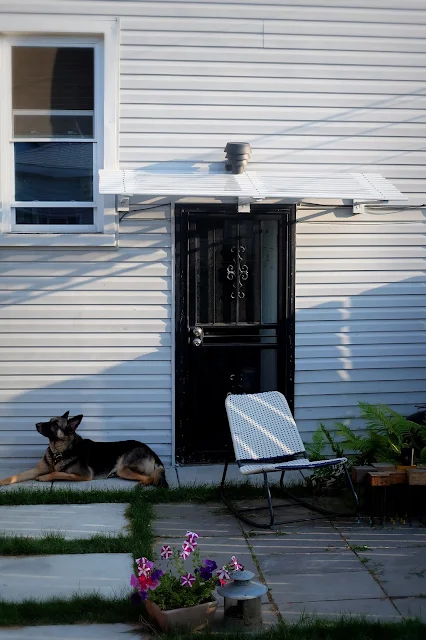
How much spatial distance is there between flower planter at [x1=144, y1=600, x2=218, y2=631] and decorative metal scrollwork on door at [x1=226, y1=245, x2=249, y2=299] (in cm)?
368

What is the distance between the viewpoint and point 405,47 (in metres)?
7.48

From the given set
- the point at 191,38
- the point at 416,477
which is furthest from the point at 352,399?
the point at 191,38

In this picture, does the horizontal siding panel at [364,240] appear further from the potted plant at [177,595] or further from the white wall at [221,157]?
the potted plant at [177,595]

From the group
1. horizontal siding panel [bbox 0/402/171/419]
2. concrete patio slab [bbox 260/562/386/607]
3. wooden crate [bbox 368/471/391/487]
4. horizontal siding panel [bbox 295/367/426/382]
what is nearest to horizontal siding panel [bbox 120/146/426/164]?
horizontal siding panel [bbox 0/402/171/419]

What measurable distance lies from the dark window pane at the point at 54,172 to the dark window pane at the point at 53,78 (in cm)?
35

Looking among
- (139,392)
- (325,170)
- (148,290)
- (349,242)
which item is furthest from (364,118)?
(139,392)

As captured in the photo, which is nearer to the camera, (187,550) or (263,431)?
(187,550)

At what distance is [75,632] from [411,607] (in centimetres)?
169

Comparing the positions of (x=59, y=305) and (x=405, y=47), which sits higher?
(x=405, y=47)

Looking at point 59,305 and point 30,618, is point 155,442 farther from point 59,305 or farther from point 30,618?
point 30,618

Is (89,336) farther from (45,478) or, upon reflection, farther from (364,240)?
(364,240)

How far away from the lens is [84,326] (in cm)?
736

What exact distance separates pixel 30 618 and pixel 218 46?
4946 mm

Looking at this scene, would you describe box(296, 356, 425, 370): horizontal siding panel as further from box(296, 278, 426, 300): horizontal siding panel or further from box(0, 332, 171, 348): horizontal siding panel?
box(0, 332, 171, 348): horizontal siding panel
